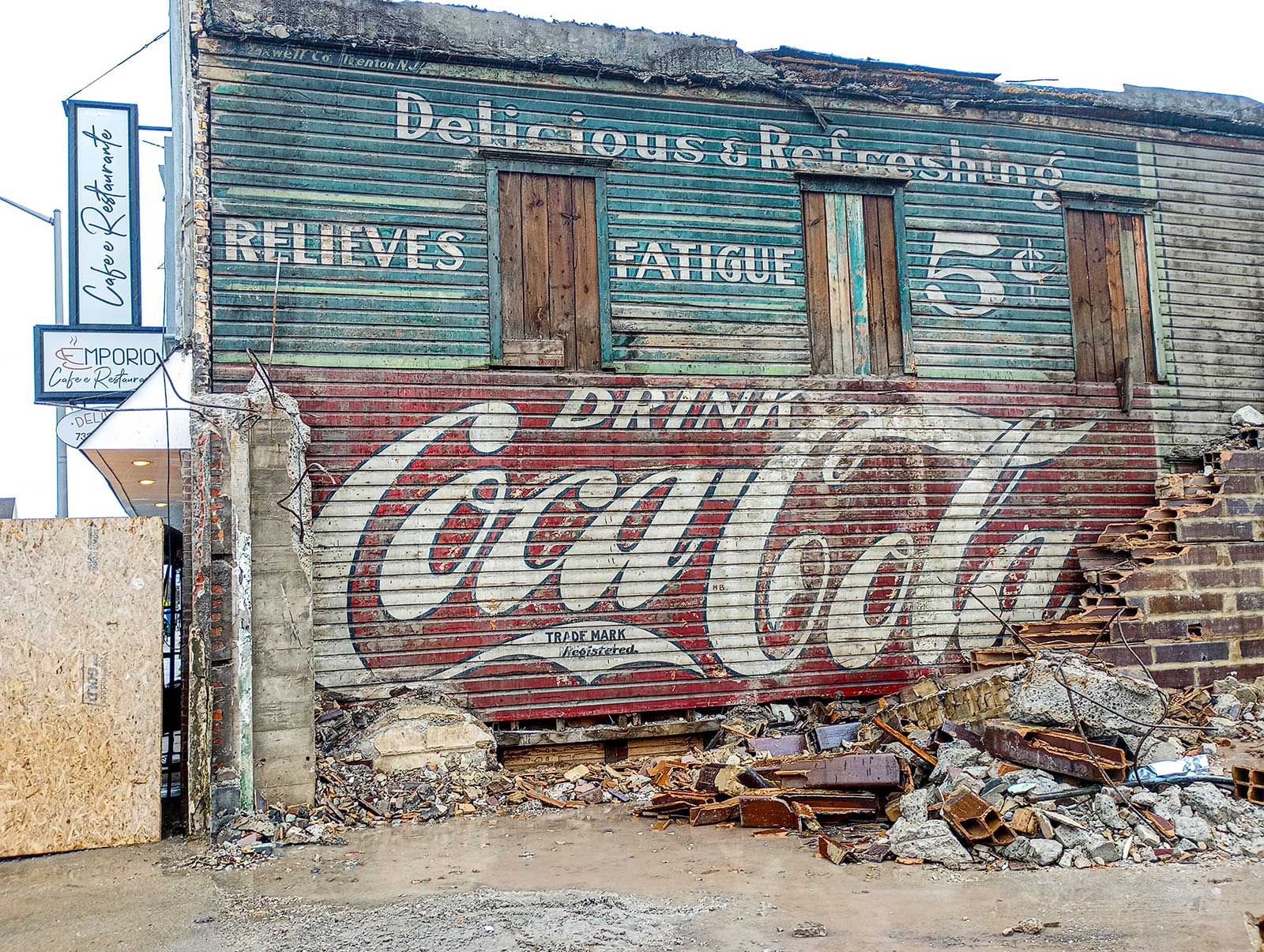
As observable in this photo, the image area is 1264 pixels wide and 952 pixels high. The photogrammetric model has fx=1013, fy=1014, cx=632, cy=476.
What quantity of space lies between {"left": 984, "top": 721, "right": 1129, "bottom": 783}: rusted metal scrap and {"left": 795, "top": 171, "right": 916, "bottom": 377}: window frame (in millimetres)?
4579

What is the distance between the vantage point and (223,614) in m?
8.58

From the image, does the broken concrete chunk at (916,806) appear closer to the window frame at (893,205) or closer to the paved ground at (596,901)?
the paved ground at (596,901)

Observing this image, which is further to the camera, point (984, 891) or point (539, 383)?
point (539, 383)

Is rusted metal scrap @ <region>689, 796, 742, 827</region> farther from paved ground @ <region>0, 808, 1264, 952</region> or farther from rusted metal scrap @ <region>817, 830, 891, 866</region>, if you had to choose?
rusted metal scrap @ <region>817, 830, 891, 866</region>

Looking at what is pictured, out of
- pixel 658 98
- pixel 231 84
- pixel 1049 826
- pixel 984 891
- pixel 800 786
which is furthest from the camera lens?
pixel 658 98

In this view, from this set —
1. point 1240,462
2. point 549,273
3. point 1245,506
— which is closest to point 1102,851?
point 1245,506

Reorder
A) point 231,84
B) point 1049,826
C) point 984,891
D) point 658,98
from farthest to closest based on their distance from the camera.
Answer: point 658,98
point 231,84
point 1049,826
point 984,891

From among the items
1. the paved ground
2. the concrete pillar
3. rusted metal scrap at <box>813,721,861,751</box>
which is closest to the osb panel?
the paved ground

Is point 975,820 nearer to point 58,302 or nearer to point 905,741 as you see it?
point 905,741

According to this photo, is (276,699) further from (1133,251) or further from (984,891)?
(1133,251)

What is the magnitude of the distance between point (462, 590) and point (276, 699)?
2.08m

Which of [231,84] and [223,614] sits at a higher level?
[231,84]

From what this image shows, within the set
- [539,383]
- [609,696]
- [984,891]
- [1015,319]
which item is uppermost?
[1015,319]

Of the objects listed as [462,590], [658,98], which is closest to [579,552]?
[462,590]
